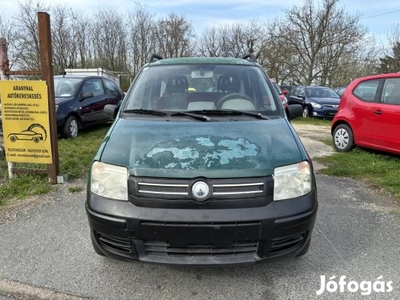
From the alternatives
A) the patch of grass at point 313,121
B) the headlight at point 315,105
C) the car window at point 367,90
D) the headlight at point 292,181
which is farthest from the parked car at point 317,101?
the headlight at point 292,181

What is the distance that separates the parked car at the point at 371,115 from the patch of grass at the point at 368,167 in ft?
0.80

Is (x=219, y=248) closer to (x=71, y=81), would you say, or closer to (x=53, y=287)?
(x=53, y=287)

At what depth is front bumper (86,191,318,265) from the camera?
2.22m

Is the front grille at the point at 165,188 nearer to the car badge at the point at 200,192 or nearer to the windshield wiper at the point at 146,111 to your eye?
the car badge at the point at 200,192

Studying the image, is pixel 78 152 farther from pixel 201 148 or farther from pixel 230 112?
pixel 201 148

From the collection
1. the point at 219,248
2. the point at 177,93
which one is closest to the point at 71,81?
the point at 177,93

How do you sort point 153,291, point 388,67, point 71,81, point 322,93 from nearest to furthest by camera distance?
point 153,291 < point 71,81 < point 322,93 < point 388,67

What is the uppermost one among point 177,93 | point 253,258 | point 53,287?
point 177,93

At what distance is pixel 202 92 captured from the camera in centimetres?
357

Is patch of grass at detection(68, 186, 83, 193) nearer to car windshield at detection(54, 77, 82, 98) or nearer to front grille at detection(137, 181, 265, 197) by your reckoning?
front grille at detection(137, 181, 265, 197)

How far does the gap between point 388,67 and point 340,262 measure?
113 ft

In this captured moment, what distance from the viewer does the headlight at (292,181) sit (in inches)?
92.8

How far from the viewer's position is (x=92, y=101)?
9.41 metres

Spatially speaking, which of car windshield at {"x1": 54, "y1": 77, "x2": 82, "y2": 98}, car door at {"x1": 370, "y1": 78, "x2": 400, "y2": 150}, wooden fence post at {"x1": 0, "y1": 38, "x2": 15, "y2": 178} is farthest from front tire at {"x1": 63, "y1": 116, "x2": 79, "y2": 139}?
car door at {"x1": 370, "y1": 78, "x2": 400, "y2": 150}
